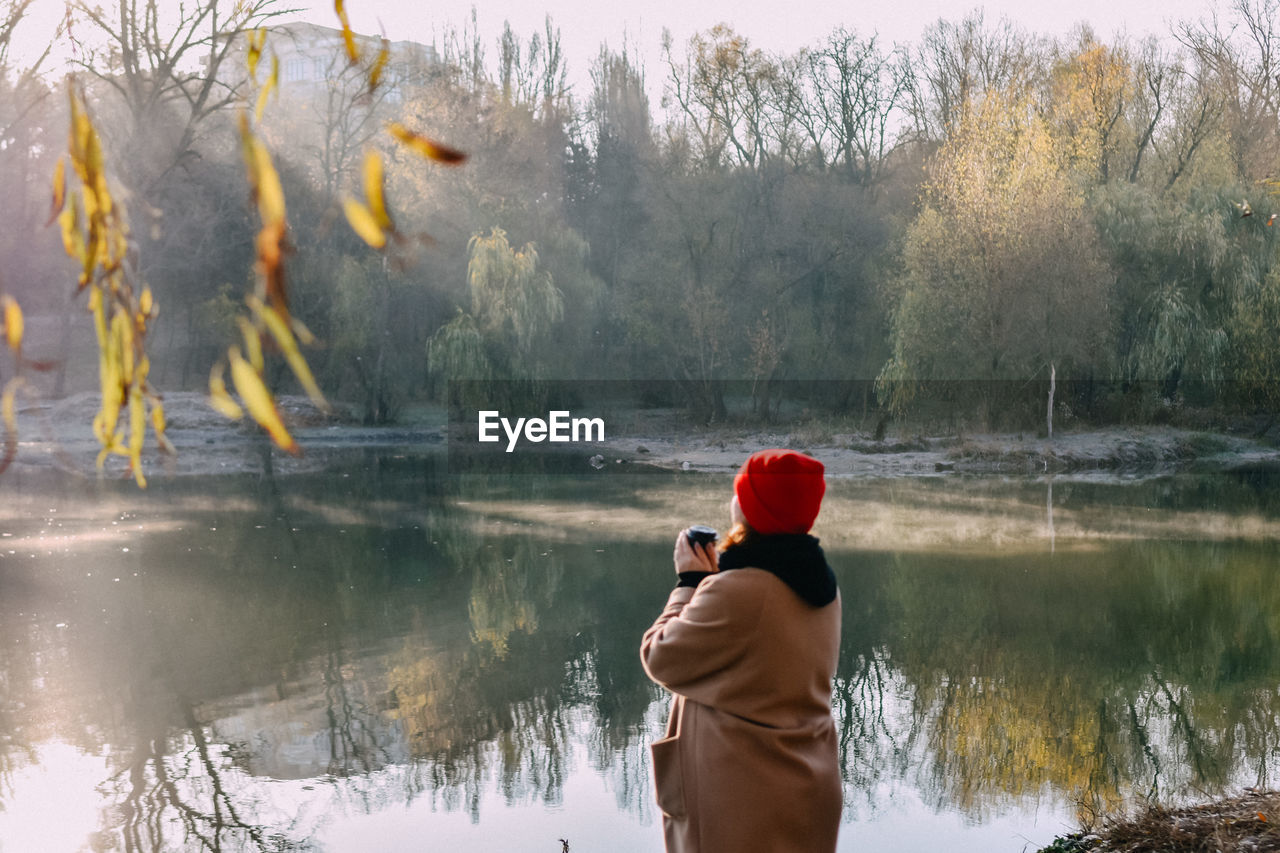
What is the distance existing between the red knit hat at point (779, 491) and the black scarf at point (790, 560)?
0.03 meters

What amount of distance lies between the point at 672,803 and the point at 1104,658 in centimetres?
596

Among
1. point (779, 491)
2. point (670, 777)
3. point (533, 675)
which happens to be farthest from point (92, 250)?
point (533, 675)

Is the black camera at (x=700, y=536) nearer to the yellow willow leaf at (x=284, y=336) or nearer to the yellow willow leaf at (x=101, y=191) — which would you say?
the yellow willow leaf at (x=284, y=336)

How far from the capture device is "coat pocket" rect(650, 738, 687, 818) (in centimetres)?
262

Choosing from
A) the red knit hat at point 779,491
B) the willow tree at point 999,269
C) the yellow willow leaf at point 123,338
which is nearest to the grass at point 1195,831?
the red knit hat at point 779,491

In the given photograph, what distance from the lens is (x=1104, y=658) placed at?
7.75 meters

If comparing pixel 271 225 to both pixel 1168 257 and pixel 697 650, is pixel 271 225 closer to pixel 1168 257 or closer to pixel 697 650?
pixel 697 650

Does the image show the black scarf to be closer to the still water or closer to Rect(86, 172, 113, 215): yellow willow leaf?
Rect(86, 172, 113, 215): yellow willow leaf

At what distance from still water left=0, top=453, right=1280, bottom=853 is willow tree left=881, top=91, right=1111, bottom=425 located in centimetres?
688

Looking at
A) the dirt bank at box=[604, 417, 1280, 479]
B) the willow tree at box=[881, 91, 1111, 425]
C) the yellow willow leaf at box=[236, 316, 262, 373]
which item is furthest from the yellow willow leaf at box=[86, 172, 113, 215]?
the willow tree at box=[881, 91, 1111, 425]

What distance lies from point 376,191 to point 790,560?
131 centimetres

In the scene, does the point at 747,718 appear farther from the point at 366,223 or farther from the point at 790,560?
the point at 366,223

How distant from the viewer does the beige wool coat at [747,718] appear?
248 centimetres

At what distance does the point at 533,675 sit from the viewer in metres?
7.49
